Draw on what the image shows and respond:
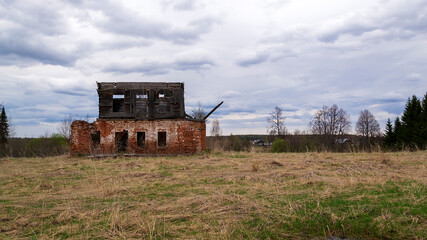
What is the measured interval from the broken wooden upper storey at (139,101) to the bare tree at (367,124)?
50.8 metres

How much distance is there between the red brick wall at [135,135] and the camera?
879 inches

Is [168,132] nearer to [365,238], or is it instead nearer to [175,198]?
[175,198]

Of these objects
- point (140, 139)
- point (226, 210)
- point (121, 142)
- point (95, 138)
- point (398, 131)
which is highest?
point (398, 131)

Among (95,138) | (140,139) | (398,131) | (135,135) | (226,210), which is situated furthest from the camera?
(398,131)

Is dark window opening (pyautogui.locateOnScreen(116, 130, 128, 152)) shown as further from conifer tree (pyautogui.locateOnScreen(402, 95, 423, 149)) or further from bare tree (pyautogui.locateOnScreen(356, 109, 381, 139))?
bare tree (pyautogui.locateOnScreen(356, 109, 381, 139))

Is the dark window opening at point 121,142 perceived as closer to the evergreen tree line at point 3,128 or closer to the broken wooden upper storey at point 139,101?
the broken wooden upper storey at point 139,101

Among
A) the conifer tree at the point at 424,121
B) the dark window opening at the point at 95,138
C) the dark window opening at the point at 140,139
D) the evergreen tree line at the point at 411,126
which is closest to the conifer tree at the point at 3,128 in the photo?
the dark window opening at the point at 95,138

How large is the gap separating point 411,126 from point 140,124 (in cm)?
3407

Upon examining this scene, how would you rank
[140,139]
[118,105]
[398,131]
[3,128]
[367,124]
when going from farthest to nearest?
[367,124] < [3,128] < [398,131] < [140,139] < [118,105]

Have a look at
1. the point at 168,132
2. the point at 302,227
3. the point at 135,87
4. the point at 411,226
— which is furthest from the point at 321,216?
the point at 135,87

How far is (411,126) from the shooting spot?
38.6 m

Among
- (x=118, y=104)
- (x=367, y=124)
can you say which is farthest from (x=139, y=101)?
(x=367, y=124)

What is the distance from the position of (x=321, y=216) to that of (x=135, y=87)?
20089mm

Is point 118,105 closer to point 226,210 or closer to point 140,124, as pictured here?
point 140,124
